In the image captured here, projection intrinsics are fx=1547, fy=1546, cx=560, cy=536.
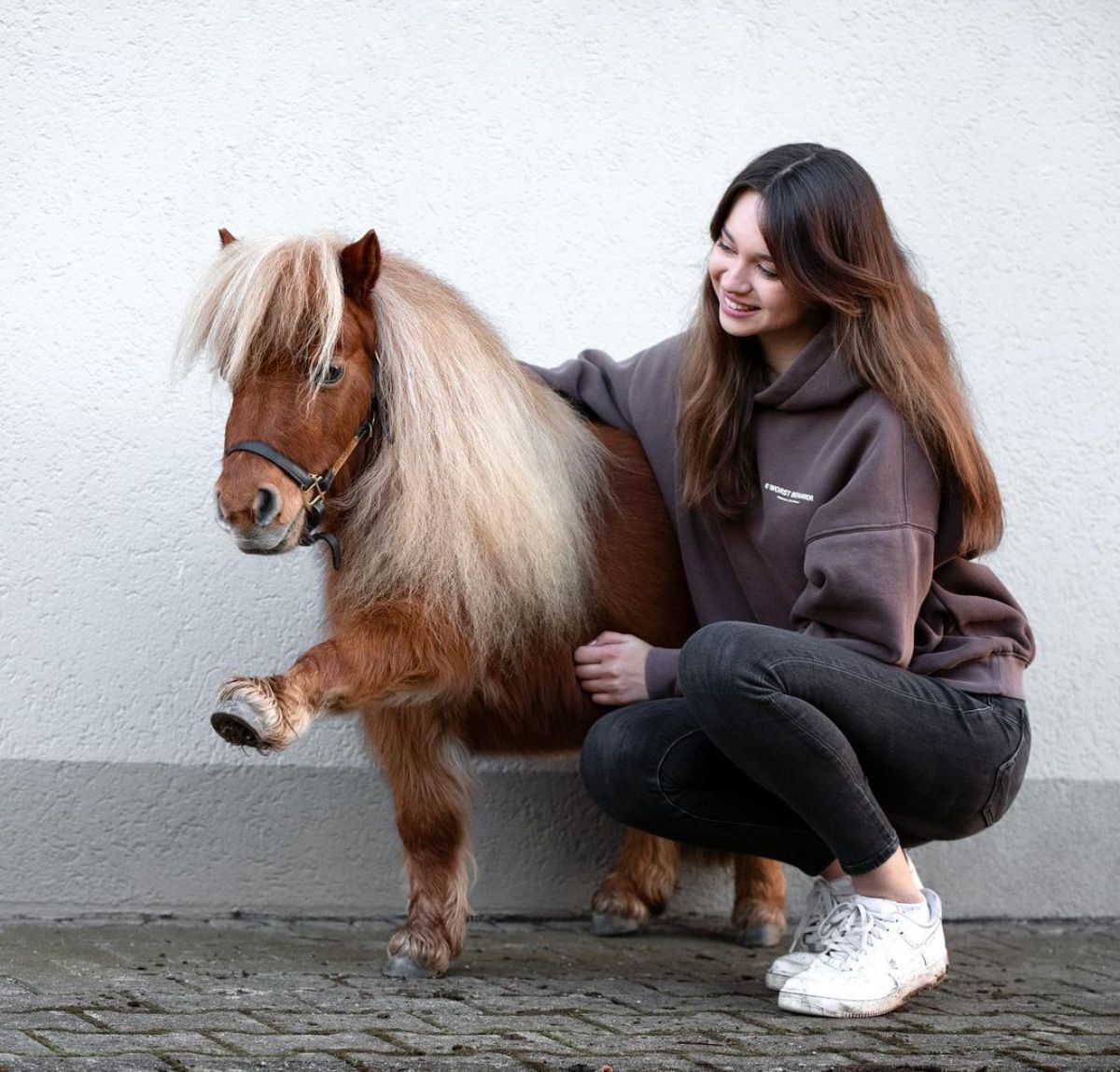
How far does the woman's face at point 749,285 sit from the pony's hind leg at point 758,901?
1407 millimetres

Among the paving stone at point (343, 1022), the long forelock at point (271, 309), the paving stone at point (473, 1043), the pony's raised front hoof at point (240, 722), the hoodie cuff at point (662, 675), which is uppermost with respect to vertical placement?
the long forelock at point (271, 309)

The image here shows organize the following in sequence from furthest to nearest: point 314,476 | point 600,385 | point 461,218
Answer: point 461,218
point 600,385
point 314,476

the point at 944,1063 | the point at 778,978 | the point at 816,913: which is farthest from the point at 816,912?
the point at 944,1063

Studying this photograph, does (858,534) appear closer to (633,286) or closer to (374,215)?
(633,286)

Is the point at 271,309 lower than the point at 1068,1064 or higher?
higher

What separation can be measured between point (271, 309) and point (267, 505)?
38 centimetres

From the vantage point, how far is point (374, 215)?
3.83 m

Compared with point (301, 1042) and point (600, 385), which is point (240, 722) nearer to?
point (301, 1042)

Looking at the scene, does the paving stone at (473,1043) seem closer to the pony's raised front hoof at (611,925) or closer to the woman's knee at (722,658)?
the woman's knee at (722,658)

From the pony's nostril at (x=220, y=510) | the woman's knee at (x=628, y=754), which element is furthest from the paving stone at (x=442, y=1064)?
the pony's nostril at (x=220, y=510)

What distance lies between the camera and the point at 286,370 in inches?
113

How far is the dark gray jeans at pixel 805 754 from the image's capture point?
281 centimetres

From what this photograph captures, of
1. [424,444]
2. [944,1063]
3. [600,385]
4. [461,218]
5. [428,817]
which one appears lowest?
[944,1063]

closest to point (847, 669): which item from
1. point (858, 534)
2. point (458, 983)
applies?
point (858, 534)
